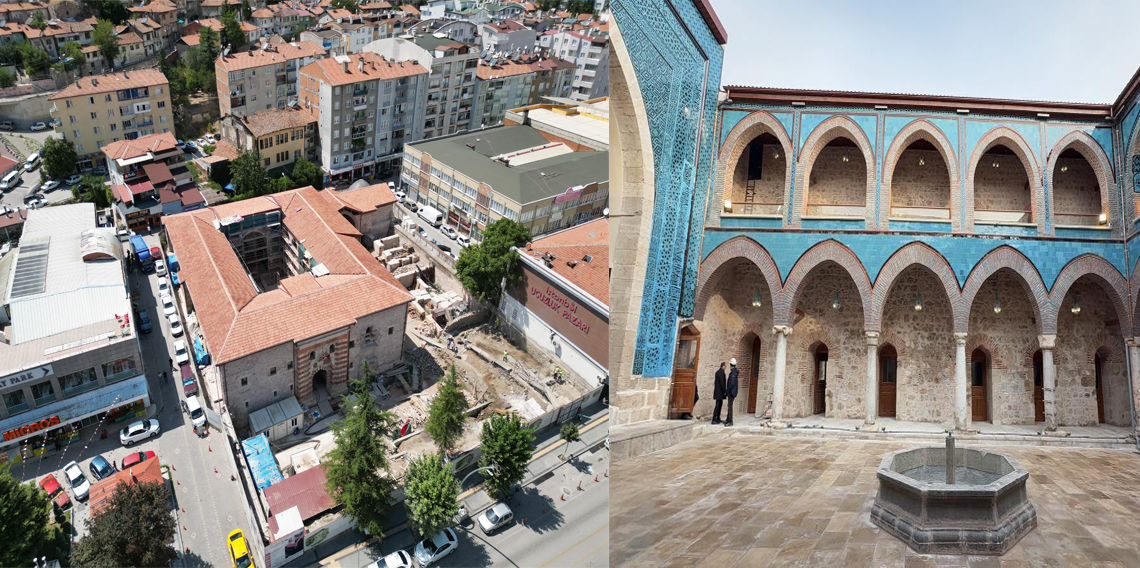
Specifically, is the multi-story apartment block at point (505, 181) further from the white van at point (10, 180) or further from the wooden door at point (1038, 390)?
the white van at point (10, 180)

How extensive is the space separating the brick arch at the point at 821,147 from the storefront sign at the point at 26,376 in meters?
11.0

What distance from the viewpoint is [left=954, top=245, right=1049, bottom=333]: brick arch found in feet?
32.9

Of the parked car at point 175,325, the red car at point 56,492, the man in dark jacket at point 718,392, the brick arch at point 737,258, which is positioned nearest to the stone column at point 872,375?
the brick arch at point 737,258

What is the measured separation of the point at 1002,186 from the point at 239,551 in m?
11.4

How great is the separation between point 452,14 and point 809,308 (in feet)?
101

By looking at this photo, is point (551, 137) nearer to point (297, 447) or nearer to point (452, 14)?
point (297, 447)

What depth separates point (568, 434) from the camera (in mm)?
11719

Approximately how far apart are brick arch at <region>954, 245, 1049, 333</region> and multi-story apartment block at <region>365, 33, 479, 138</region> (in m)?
18.1

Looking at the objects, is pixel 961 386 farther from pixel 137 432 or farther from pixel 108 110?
pixel 108 110

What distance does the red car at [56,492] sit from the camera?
10.5 meters

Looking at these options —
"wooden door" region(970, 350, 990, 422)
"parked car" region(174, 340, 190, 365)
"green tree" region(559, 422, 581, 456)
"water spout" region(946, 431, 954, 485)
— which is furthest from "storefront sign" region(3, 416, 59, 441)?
"wooden door" region(970, 350, 990, 422)

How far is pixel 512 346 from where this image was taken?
1495 centimetres

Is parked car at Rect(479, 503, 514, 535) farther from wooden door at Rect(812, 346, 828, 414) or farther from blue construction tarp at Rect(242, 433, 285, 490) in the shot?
wooden door at Rect(812, 346, 828, 414)

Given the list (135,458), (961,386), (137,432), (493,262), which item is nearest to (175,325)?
(137,432)
